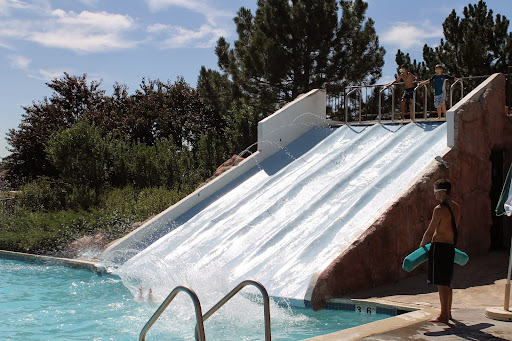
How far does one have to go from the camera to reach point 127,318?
845 centimetres

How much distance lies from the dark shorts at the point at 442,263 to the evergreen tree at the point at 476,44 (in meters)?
18.9

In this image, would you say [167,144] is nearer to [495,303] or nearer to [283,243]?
[283,243]

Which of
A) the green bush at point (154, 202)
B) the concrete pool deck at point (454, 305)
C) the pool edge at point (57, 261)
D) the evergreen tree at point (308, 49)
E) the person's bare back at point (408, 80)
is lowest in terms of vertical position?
the pool edge at point (57, 261)

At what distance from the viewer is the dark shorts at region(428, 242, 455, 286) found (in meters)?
6.32

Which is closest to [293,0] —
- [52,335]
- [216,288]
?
[216,288]

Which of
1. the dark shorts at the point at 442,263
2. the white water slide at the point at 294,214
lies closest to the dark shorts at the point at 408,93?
the white water slide at the point at 294,214

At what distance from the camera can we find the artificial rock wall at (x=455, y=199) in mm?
8773

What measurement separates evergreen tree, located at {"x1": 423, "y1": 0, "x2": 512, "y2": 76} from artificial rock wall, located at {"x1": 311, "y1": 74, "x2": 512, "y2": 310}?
40.1ft

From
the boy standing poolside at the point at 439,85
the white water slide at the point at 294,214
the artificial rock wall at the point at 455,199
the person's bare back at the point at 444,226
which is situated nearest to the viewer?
the person's bare back at the point at 444,226

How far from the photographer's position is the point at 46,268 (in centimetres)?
1291

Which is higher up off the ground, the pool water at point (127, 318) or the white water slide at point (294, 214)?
the white water slide at point (294, 214)

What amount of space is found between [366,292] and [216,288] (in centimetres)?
232

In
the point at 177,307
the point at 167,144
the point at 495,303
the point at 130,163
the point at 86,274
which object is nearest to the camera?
the point at 495,303

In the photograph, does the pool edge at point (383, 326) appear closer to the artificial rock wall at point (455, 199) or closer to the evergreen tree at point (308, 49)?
the artificial rock wall at point (455, 199)
